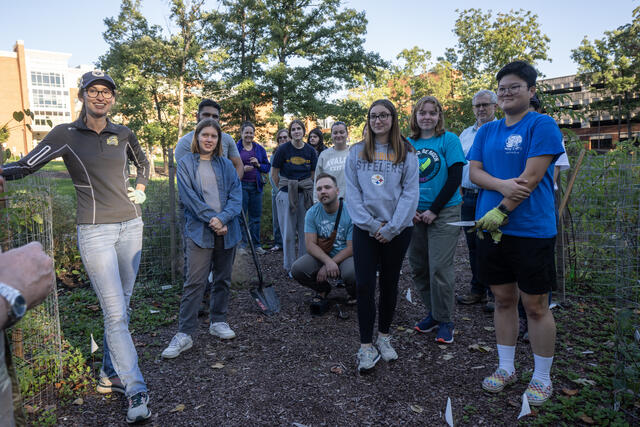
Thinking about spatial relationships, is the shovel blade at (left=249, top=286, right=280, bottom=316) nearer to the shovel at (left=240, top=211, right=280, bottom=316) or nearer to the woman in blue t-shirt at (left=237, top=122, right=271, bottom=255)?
the shovel at (left=240, top=211, right=280, bottom=316)

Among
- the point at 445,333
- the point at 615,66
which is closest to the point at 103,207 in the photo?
the point at 445,333

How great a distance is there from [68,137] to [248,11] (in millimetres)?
25000

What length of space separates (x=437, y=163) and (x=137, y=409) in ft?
10.4

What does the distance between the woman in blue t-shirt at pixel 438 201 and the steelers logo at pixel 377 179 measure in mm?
708

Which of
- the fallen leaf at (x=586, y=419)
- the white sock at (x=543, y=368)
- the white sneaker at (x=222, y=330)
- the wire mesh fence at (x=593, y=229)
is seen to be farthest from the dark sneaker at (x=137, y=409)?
the wire mesh fence at (x=593, y=229)

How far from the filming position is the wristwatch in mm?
866


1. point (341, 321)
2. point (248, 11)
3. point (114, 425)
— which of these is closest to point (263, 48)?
point (248, 11)

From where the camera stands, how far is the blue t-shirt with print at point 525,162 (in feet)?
8.78

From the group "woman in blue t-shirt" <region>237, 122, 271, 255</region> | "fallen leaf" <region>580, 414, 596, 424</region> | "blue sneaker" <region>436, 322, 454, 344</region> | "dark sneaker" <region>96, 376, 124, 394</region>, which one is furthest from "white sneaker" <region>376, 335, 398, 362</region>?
"woman in blue t-shirt" <region>237, 122, 271, 255</region>

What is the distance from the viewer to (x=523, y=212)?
279 cm

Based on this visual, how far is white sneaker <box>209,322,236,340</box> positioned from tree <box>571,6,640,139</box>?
3252 cm

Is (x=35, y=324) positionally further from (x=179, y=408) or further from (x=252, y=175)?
(x=252, y=175)

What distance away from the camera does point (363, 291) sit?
3342 mm

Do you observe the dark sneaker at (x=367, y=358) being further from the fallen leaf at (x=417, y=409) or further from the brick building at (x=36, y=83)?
the brick building at (x=36, y=83)
